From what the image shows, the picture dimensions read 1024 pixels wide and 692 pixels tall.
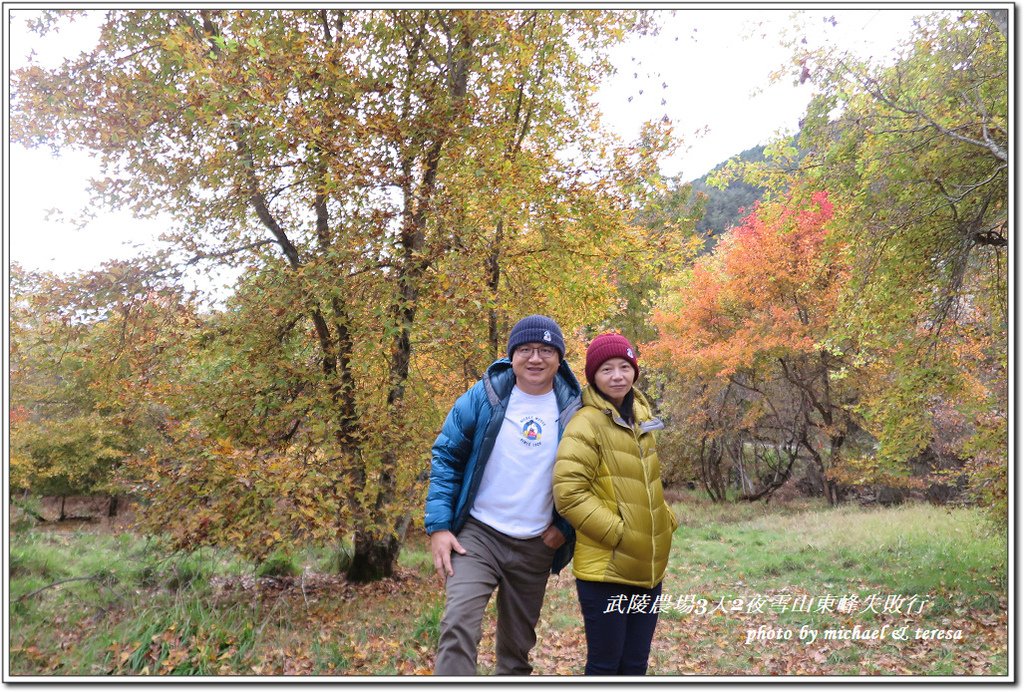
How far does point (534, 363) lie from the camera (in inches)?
120

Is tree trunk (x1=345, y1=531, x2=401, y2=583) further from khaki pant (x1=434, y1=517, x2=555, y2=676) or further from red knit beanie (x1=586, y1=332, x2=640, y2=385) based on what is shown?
red knit beanie (x1=586, y1=332, x2=640, y2=385)

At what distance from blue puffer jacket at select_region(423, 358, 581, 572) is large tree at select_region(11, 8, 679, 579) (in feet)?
10.6

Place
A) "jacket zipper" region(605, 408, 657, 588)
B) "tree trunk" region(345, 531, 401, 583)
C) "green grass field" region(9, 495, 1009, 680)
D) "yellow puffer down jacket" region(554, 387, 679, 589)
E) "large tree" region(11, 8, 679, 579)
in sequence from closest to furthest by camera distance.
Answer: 1. "yellow puffer down jacket" region(554, 387, 679, 589)
2. "jacket zipper" region(605, 408, 657, 588)
3. "green grass field" region(9, 495, 1009, 680)
4. "large tree" region(11, 8, 679, 579)
5. "tree trunk" region(345, 531, 401, 583)

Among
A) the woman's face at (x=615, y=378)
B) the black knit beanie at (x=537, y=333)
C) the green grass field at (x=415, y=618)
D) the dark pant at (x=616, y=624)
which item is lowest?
the green grass field at (x=415, y=618)

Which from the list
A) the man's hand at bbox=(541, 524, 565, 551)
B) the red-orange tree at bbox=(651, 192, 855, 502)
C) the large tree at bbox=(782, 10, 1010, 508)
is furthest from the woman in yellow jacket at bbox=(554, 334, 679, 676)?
the red-orange tree at bbox=(651, 192, 855, 502)

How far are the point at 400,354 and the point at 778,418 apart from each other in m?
15.1

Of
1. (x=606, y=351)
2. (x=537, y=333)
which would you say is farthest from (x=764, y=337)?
(x=537, y=333)

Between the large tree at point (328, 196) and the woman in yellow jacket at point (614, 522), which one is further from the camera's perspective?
the large tree at point (328, 196)

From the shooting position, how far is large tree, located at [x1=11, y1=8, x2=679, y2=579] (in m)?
5.87

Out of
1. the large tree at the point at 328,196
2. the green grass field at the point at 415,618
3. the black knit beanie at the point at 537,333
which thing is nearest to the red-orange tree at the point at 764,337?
the green grass field at the point at 415,618

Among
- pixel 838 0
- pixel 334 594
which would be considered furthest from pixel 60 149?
pixel 838 0

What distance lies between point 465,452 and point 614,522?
81 cm

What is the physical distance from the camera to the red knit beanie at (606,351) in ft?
9.76

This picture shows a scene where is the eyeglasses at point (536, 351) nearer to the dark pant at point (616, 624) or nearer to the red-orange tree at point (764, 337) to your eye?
the dark pant at point (616, 624)
